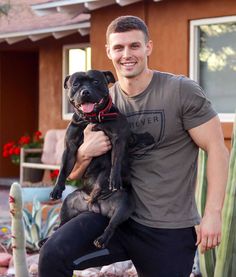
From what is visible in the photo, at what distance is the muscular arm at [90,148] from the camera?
12.4ft

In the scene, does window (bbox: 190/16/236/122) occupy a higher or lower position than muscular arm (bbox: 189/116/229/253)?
higher

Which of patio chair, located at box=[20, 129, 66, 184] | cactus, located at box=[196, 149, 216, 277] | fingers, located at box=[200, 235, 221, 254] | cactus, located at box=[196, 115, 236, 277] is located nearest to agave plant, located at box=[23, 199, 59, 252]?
cactus, located at box=[196, 149, 216, 277]

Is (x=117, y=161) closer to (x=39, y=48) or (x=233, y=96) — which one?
(x=233, y=96)

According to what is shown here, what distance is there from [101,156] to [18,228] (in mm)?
1701

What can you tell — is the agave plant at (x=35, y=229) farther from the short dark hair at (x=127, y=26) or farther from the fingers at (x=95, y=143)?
the short dark hair at (x=127, y=26)

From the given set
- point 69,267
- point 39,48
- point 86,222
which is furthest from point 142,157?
point 39,48

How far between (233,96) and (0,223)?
3.42 meters

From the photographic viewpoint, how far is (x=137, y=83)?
3822 millimetres

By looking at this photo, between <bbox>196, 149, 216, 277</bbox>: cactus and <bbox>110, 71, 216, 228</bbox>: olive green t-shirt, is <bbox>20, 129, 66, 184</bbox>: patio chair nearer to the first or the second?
<bbox>196, 149, 216, 277</bbox>: cactus

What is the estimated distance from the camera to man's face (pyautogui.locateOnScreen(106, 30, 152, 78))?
372 centimetres

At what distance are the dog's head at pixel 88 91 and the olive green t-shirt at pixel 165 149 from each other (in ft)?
0.69

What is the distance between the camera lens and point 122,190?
3.75 meters

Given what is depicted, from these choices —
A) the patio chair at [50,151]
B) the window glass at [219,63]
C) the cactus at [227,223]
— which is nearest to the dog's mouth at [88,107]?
the cactus at [227,223]

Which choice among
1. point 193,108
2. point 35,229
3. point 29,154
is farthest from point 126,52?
point 29,154
